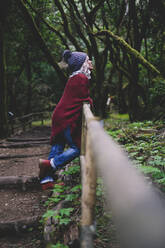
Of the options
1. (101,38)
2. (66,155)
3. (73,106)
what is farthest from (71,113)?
(101,38)

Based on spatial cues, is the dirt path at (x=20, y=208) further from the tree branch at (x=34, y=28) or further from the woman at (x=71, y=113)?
the tree branch at (x=34, y=28)

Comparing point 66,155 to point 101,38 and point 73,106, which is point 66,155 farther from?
point 101,38

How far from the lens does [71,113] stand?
3205mm

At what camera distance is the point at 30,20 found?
20.0 ft

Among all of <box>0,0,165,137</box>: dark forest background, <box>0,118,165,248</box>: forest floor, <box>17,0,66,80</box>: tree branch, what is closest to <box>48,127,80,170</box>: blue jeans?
<box>0,118,165,248</box>: forest floor

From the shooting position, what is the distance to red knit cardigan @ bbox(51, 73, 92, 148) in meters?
3.18

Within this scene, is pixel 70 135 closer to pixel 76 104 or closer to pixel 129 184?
pixel 76 104

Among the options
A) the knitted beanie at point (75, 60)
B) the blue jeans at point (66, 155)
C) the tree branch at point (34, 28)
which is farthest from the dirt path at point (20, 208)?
the tree branch at point (34, 28)

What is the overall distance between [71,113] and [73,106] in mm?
109

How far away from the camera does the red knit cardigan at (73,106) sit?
3.18 meters

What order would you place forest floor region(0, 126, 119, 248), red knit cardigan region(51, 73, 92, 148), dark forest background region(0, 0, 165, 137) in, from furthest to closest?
dark forest background region(0, 0, 165, 137) → red knit cardigan region(51, 73, 92, 148) → forest floor region(0, 126, 119, 248)

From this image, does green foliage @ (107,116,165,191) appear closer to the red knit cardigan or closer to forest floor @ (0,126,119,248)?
forest floor @ (0,126,119,248)

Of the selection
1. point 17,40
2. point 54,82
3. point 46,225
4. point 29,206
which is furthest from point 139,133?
point 54,82

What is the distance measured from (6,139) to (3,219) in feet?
22.4
